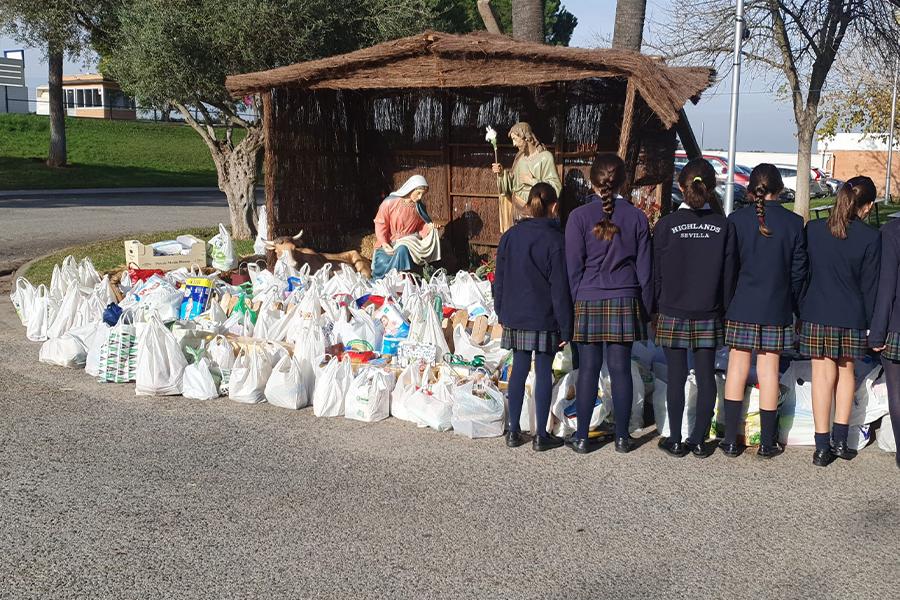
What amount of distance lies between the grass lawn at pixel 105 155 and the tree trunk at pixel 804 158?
22.6 meters

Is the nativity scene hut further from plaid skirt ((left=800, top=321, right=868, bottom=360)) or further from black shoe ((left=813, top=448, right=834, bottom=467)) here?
black shoe ((left=813, top=448, right=834, bottom=467))

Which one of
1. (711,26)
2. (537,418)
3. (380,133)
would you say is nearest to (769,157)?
(711,26)

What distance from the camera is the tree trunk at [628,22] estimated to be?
1242 cm

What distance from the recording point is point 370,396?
244 inches

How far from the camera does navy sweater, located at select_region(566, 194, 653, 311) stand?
5301 millimetres

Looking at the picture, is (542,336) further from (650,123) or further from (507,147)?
(507,147)

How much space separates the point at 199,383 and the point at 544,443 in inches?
106

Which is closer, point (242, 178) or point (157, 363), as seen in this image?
point (157, 363)

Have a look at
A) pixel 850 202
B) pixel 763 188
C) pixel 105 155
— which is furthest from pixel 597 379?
pixel 105 155

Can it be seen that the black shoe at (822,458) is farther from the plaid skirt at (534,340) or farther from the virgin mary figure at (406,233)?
the virgin mary figure at (406,233)

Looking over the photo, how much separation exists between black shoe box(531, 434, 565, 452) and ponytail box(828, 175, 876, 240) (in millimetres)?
2072

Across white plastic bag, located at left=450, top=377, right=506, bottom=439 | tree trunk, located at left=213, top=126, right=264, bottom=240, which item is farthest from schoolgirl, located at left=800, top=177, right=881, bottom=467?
tree trunk, located at left=213, top=126, right=264, bottom=240

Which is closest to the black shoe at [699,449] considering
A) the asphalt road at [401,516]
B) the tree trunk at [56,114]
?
the asphalt road at [401,516]

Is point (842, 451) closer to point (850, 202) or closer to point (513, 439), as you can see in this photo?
point (850, 202)
